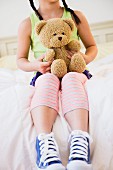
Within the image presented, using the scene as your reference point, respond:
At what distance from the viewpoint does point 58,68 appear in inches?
39.5

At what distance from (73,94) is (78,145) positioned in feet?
0.59

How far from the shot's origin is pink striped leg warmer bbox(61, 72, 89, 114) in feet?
2.67

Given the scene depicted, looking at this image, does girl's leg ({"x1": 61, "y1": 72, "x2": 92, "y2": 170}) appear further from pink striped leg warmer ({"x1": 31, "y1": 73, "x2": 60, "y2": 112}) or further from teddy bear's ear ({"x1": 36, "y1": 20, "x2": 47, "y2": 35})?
teddy bear's ear ({"x1": 36, "y1": 20, "x2": 47, "y2": 35})

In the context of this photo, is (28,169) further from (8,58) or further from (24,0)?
(24,0)

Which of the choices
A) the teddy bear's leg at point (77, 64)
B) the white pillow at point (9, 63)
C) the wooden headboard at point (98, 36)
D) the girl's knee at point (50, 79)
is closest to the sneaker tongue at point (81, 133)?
the girl's knee at point (50, 79)

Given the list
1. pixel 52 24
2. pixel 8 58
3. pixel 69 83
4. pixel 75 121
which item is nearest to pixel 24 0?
pixel 8 58

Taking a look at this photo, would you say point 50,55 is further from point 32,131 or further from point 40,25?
point 32,131

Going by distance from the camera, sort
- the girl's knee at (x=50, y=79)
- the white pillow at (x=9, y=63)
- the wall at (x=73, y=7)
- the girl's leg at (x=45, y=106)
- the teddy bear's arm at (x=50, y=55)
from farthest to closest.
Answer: the wall at (x=73, y=7)
the white pillow at (x=9, y=63)
the teddy bear's arm at (x=50, y=55)
the girl's knee at (x=50, y=79)
the girl's leg at (x=45, y=106)

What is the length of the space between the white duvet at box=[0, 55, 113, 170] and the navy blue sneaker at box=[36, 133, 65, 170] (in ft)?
0.10

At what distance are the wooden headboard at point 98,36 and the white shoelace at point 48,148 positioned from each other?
5.36ft

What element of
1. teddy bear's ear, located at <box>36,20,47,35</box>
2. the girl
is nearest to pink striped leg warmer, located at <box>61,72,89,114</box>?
the girl

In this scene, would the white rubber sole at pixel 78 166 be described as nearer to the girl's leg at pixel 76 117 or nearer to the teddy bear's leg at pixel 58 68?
the girl's leg at pixel 76 117

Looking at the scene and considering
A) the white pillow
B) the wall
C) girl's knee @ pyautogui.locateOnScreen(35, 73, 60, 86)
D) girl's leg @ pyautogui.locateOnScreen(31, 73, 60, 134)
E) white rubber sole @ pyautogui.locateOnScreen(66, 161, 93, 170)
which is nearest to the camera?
white rubber sole @ pyautogui.locateOnScreen(66, 161, 93, 170)

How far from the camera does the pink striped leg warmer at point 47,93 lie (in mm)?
825
